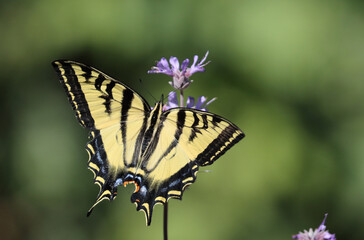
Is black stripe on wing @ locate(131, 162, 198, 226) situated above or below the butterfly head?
below

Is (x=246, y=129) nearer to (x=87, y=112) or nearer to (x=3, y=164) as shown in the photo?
(x=87, y=112)

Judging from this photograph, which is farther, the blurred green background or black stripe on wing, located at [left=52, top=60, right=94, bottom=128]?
the blurred green background

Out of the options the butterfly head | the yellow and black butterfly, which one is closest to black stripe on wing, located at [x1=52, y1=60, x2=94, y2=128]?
the yellow and black butterfly

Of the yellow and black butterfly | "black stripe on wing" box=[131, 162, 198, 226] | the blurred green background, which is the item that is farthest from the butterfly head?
the blurred green background

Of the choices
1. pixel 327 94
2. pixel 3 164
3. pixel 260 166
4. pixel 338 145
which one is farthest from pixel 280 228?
pixel 3 164

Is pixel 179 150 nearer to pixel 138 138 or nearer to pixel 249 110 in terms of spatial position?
pixel 138 138

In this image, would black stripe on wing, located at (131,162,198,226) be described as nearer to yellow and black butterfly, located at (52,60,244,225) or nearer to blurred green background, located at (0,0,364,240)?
yellow and black butterfly, located at (52,60,244,225)
